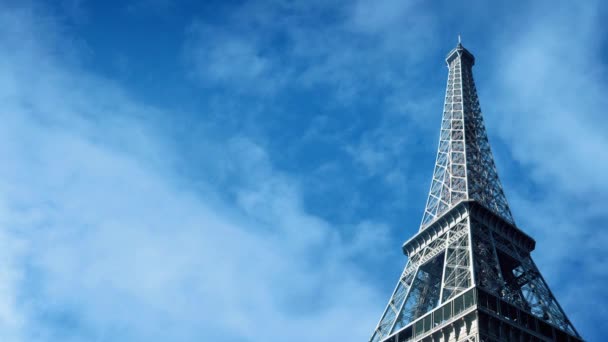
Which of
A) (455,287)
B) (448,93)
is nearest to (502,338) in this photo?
(455,287)

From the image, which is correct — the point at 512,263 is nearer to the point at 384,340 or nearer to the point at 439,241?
the point at 439,241

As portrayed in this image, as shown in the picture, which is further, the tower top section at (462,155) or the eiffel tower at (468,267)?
the tower top section at (462,155)

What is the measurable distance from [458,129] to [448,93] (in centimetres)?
1267

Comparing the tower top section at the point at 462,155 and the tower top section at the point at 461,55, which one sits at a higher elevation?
the tower top section at the point at 461,55

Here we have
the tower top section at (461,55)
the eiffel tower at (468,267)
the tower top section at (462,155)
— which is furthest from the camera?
the tower top section at (461,55)

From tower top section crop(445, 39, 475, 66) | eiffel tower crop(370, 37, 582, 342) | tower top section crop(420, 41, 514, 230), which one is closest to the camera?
eiffel tower crop(370, 37, 582, 342)

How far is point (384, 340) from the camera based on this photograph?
68688 millimetres

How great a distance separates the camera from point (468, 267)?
6969 centimetres

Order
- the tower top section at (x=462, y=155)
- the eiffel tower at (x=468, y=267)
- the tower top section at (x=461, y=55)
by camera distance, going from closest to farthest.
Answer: the eiffel tower at (x=468, y=267), the tower top section at (x=462, y=155), the tower top section at (x=461, y=55)

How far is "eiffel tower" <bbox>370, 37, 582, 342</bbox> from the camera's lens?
6197cm

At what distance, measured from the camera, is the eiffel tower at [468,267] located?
62.0 metres

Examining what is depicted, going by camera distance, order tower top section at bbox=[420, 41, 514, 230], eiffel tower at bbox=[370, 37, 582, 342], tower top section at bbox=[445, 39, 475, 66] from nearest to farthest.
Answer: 1. eiffel tower at bbox=[370, 37, 582, 342]
2. tower top section at bbox=[420, 41, 514, 230]
3. tower top section at bbox=[445, 39, 475, 66]

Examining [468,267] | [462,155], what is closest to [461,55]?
[462,155]

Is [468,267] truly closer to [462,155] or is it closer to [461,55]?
[462,155]
